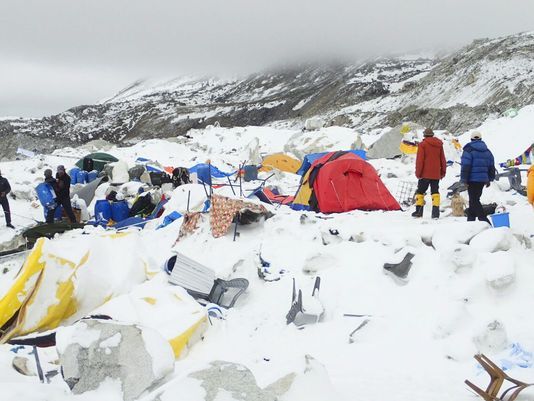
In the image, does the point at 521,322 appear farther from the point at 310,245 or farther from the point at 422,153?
the point at 422,153

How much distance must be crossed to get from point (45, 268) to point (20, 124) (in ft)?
235

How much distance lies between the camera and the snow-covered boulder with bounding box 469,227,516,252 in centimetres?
474

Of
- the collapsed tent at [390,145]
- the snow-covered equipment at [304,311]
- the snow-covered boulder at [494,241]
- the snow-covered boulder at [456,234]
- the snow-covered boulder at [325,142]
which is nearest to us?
the snow-covered equipment at [304,311]

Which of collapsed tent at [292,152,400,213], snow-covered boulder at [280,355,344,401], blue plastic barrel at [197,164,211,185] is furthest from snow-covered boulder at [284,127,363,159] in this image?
snow-covered boulder at [280,355,344,401]

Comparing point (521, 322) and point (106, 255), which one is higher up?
point (106, 255)

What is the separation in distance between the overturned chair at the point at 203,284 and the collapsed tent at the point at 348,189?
3183mm

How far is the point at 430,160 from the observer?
7027 millimetres

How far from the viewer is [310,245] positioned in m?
6.18

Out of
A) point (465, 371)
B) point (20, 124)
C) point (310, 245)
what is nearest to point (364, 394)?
point (465, 371)

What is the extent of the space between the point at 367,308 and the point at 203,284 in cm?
180

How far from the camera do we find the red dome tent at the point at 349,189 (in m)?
8.21

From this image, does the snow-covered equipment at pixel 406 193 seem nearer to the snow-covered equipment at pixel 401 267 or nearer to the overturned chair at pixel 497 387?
the snow-covered equipment at pixel 401 267

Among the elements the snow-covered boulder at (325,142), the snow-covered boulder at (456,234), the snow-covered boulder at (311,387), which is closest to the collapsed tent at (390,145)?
the snow-covered boulder at (325,142)

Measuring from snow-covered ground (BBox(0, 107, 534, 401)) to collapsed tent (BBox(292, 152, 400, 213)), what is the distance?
563 millimetres
